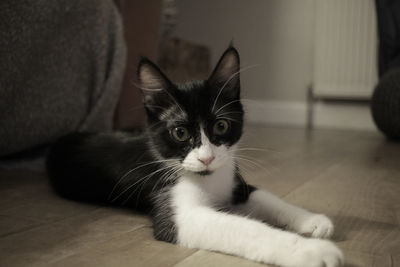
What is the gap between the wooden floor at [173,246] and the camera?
0.89 m

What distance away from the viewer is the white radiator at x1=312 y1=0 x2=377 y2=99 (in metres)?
3.36

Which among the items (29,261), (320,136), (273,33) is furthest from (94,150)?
(273,33)

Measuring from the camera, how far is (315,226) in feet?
3.34

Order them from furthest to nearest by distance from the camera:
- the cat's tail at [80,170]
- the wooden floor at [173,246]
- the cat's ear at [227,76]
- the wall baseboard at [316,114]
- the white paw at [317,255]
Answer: the wall baseboard at [316,114], the cat's tail at [80,170], the cat's ear at [227,76], the wooden floor at [173,246], the white paw at [317,255]

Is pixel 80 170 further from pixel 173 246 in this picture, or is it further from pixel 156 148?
pixel 173 246

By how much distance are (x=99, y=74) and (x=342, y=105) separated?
2333mm

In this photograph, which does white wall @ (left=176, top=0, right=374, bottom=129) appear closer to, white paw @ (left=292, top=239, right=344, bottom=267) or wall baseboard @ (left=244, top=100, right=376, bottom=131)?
wall baseboard @ (left=244, top=100, right=376, bottom=131)

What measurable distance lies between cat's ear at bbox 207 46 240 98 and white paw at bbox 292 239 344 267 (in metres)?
0.46

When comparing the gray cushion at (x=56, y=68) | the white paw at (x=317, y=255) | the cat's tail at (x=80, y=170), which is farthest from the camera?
the gray cushion at (x=56, y=68)

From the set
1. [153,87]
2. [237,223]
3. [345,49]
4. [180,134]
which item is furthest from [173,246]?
[345,49]

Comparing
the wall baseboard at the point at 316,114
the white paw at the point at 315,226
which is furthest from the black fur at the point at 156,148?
the wall baseboard at the point at 316,114

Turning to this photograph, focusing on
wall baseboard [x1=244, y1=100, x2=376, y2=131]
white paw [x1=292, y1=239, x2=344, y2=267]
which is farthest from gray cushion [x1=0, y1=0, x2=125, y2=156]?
wall baseboard [x1=244, y1=100, x2=376, y2=131]

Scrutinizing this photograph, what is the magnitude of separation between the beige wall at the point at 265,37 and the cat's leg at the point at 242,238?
2.79m

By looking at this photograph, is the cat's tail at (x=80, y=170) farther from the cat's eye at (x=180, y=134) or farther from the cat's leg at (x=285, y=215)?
the cat's leg at (x=285, y=215)
